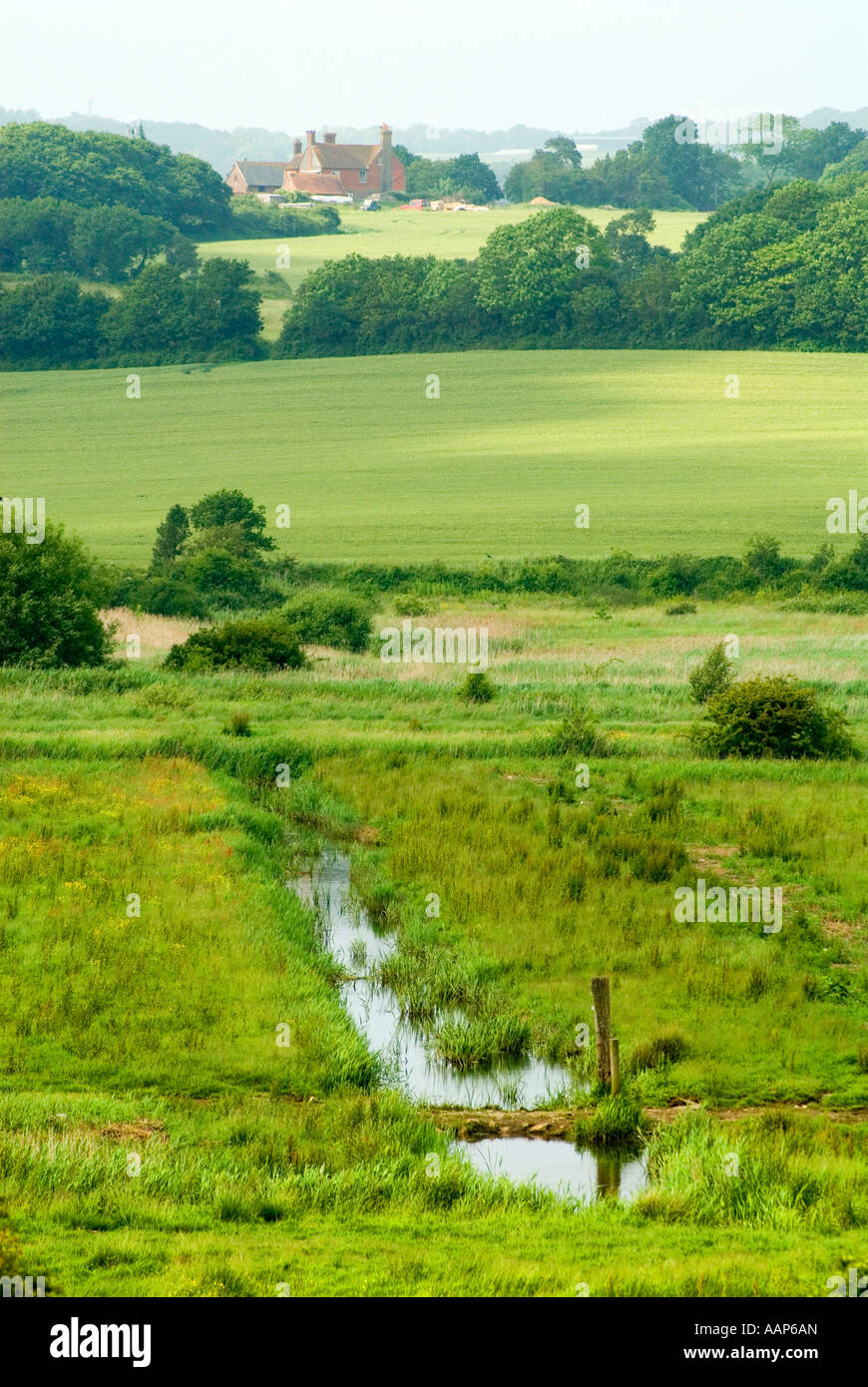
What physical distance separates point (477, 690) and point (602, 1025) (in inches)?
722

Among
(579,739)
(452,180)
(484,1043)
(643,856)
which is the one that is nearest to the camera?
(484,1043)

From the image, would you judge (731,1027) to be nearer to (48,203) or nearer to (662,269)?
(662,269)

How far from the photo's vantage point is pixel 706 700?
31.1 m

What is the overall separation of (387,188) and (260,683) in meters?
141

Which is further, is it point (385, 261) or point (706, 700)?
point (385, 261)

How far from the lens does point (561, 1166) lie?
1301cm

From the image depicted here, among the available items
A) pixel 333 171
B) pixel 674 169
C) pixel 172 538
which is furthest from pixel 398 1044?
pixel 333 171

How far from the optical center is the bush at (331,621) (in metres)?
40.6

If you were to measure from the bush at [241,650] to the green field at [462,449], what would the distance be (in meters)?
22.8

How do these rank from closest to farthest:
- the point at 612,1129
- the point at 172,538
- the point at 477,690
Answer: the point at 612,1129, the point at 477,690, the point at 172,538

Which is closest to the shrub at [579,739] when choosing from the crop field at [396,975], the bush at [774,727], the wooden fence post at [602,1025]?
the crop field at [396,975]

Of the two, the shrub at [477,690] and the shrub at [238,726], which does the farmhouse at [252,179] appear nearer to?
the shrub at [477,690]

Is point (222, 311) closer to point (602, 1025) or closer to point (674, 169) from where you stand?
point (674, 169)
